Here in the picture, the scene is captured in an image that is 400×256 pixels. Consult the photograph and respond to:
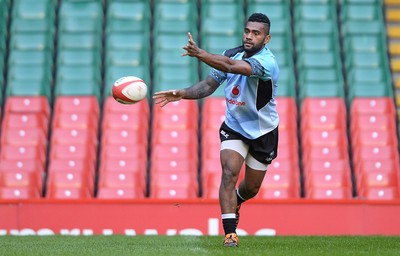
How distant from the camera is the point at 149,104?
14688mm

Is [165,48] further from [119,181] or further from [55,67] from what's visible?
[119,181]

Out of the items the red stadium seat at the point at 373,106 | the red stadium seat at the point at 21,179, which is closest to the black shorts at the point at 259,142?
the red stadium seat at the point at 21,179

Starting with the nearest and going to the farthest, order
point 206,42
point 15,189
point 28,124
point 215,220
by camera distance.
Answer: point 215,220
point 15,189
point 28,124
point 206,42

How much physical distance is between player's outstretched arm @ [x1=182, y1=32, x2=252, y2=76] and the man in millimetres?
17

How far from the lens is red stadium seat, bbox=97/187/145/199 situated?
503 inches

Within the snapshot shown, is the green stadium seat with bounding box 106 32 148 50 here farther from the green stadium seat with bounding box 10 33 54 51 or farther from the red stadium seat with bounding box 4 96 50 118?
the red stadium seat with bounding box 4 96 50 118

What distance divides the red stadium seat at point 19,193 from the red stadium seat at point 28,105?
1.49m

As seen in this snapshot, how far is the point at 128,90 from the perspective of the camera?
321 inches

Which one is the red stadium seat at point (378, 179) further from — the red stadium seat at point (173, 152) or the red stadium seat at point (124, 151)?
the red stadium seat at point (124, 151)

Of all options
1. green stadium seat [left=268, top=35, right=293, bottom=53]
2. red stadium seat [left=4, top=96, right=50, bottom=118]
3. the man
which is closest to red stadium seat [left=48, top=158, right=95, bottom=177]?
red stadium seat [left=4, top=96, right=50, bottom=118]

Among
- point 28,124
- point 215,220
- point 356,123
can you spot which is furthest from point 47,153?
point 356,123

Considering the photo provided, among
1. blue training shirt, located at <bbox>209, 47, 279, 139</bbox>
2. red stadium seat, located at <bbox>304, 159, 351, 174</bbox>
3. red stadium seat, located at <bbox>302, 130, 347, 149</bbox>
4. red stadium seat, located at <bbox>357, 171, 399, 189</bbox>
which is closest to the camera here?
blue training shirt, located at <bbox>209, 47, 279, 139</bbox>

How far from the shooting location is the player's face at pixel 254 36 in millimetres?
8109

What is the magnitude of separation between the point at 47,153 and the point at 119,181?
1558 mm
